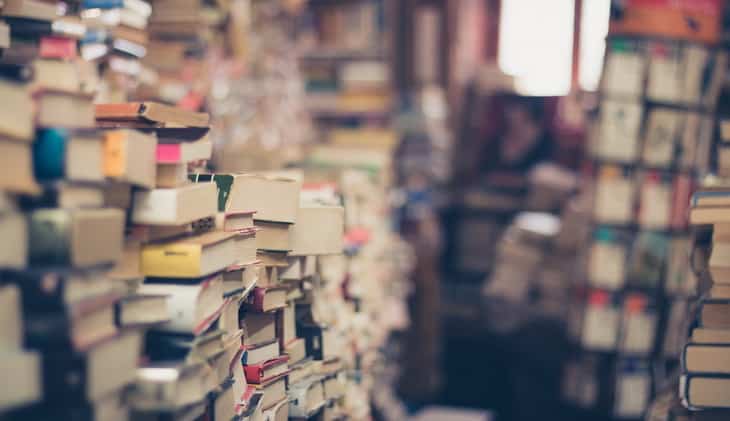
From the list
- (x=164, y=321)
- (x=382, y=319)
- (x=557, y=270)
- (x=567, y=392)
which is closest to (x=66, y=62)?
(x=164, y=321)

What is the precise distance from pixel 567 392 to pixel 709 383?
2.32 metres

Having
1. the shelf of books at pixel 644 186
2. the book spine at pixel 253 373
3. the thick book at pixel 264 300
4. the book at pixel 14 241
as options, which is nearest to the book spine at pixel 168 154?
the book at pixel 14 241

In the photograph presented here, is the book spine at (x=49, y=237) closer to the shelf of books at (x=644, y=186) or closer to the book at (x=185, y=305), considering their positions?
the book at (x=185, y=305)

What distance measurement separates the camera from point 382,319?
382cm

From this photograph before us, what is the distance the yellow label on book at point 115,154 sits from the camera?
168cm

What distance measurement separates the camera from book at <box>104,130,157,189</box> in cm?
168

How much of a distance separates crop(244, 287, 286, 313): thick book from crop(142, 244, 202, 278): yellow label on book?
1.30ft

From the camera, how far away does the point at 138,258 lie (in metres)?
1.85

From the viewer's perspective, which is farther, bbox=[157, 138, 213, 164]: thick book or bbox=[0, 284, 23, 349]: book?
bbox=[157, 138, 213, 164]: thick book

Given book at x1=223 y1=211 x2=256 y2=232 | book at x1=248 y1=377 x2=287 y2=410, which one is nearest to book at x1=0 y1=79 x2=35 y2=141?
book at x1=223 y1=211 x2=256 y2=232

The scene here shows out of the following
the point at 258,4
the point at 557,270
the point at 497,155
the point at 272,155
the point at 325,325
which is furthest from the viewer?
the point at 497,155

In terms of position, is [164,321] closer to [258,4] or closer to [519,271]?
[258,4]

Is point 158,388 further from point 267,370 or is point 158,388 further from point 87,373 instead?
point 267,370

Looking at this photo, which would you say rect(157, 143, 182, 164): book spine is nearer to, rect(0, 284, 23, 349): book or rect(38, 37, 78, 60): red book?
rect(38, 37, 78, 60): red book
